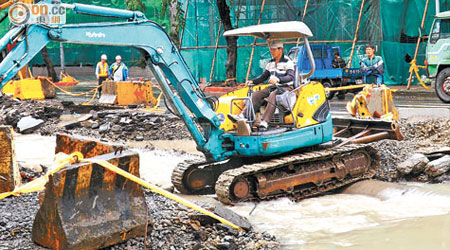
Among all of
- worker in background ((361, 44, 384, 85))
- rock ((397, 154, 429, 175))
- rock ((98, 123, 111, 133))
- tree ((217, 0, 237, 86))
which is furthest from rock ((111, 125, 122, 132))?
tree ((217, 0, 237, 86))

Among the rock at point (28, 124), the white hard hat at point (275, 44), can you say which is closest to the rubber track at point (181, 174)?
the white hard hat at point (275, 44)

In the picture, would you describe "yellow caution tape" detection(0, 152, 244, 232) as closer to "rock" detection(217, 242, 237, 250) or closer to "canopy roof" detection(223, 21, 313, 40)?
"rock" detection(217, 242, 237, 250)

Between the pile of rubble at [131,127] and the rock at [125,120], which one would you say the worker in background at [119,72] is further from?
the rock at [125,120]

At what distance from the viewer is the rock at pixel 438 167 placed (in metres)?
9.73

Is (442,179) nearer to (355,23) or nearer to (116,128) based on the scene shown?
(116,128)

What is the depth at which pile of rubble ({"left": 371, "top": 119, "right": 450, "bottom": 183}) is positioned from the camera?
9805 millimetres

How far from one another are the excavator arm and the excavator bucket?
2656 mm

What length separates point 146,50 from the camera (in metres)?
8.58

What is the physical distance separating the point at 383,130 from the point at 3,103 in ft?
43.3

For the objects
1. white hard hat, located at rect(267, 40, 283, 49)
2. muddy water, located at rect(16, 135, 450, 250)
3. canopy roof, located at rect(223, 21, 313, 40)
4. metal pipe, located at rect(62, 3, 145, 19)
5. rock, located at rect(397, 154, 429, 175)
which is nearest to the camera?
muddy water, located at rect(16, 135, 450, 250)

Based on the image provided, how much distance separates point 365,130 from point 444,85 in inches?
276

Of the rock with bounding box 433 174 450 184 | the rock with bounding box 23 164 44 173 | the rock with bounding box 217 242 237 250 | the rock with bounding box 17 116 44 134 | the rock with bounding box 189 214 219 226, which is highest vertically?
the rock with bounding box 23 164 44 173

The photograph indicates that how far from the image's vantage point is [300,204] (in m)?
9.02

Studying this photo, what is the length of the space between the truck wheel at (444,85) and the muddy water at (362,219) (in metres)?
8.45
